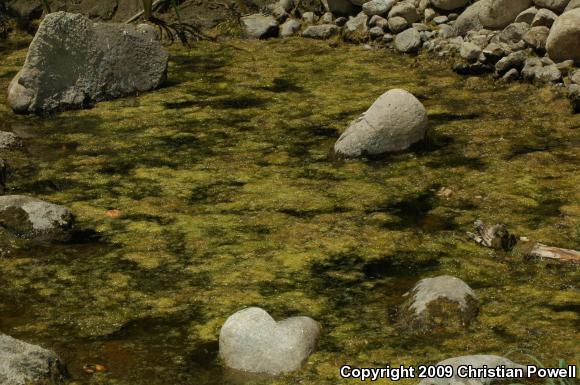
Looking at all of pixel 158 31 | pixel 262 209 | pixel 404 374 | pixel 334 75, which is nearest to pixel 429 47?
pixel 334 75

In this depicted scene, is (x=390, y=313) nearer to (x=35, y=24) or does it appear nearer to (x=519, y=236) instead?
(x=519, y=236)

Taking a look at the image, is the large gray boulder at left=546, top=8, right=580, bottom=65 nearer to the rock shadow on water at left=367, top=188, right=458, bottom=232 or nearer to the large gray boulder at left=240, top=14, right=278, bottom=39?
the rock shadow on water at left=367, top=188, right=458, bottom=232

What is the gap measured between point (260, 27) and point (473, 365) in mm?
5682

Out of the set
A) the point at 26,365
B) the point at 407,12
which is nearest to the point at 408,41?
the point at 407,12

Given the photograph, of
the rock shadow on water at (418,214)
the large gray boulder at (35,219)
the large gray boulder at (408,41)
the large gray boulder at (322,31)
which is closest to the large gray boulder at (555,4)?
the large gray boulder at (408,41)

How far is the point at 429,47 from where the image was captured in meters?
7.77

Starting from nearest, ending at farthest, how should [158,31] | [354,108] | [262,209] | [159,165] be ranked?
[262,209] < [159,165] < [354,108] < [158,31]

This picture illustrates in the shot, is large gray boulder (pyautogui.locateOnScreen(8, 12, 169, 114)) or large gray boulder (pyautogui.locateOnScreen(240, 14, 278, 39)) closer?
large gray boulder (pyautogui.locateOnScreen(8, 12, 169, 114))

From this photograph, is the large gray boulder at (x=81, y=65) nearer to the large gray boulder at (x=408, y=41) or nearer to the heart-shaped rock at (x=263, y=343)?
the large gray boulder at (x=408, y=41)

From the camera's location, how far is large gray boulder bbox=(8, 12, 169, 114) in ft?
22.5

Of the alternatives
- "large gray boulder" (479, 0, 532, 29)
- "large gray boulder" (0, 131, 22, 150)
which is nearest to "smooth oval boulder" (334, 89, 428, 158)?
"large gray boulder" (0, 131, 22, 150)

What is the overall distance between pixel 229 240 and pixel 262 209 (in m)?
0.41

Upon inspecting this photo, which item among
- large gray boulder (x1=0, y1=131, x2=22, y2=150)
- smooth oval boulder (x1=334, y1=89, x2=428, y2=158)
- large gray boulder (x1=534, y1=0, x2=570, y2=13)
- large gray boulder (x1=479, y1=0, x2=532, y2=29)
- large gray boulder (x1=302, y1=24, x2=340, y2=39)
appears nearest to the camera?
smooth oval boulder (x1=334, y1=89, x2=428, y2=158)

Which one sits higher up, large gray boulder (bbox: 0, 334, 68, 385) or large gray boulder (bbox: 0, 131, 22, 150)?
large gray boulder (bbox: 0, 334, 68, 385)
